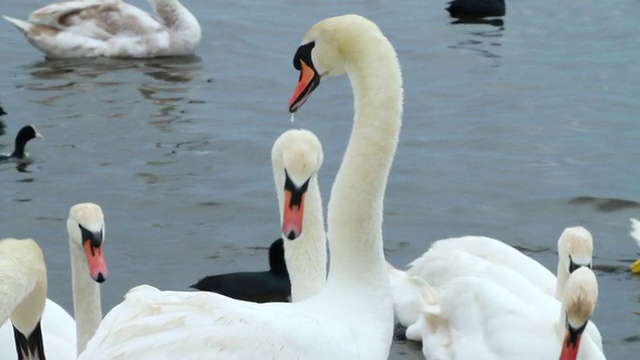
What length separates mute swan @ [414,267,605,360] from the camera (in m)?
7.16

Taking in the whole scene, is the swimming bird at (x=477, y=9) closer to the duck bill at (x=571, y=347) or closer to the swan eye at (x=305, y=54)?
→ the duck bill at (x=571, y=347)

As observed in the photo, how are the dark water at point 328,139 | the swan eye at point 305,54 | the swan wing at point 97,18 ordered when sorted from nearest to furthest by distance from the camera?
the swan eye at point 305,54 < the dark water at point 328,139 < the swan wing at point 97,18

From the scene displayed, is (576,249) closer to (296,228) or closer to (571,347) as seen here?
(571,347)

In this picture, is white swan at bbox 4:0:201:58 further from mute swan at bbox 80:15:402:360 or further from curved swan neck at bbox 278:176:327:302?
mute swan at bbox 80:15:402:360

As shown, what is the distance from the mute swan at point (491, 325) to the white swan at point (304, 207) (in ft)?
3.62

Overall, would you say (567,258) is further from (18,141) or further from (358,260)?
(18,141)

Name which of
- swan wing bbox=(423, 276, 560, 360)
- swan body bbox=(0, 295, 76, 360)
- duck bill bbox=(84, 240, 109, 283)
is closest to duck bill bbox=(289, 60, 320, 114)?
duck bill bbox=(84, 240, 109, 283)

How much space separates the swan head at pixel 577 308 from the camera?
20.9ft

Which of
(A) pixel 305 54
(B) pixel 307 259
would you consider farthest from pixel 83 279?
(A) pixel 305 54

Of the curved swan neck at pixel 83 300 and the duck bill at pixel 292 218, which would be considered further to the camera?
the curved swan neck at pixel 83 300

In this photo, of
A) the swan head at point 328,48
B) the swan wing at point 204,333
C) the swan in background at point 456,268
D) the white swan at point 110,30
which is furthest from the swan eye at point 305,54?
the white swan at point 110,30

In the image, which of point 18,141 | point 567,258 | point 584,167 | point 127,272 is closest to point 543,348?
point 567,258

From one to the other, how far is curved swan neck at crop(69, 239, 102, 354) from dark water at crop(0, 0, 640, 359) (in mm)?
1432

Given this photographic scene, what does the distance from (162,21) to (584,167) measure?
20.0ft
